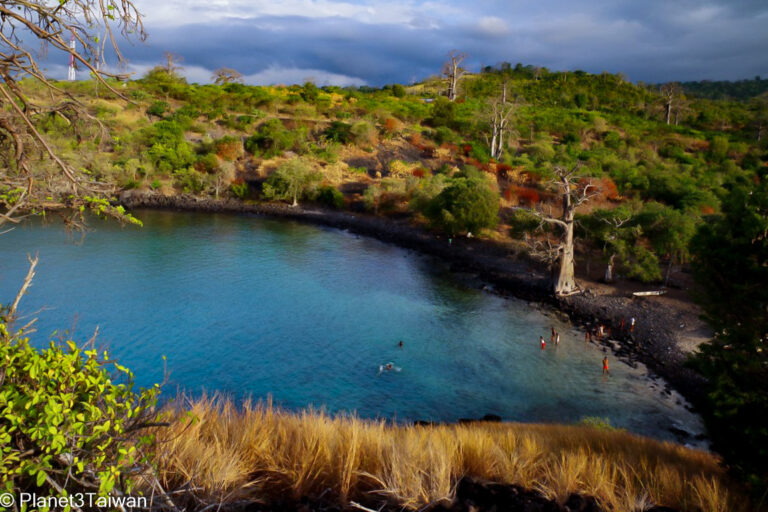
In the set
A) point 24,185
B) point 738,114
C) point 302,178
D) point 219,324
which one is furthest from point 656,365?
point 738,114

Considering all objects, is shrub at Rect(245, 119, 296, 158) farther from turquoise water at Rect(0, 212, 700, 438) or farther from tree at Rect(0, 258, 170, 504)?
tree at Rect(0, 258, 170, 504)

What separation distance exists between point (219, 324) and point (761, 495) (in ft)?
65.5

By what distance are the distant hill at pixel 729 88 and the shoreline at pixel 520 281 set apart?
118120mm

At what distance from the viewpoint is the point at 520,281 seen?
2777 cm

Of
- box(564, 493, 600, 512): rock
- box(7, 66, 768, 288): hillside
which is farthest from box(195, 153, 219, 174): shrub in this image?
box(564, 493, 600, 512): rock

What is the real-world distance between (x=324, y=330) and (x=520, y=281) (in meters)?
13.4

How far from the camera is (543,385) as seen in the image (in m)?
16.9

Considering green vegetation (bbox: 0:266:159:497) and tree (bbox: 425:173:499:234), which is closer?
green vegetation (bbox: 0:266:159:497)

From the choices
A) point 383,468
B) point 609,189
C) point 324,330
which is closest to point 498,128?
point 609,189

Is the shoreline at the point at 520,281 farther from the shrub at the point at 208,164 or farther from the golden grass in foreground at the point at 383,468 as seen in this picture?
the golden grass in foreground at the point at 383,468

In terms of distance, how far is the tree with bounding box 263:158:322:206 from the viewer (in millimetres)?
47875

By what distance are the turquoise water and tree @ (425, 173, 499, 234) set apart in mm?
4244

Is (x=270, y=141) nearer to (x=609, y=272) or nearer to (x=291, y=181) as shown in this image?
(x=291, y=181)

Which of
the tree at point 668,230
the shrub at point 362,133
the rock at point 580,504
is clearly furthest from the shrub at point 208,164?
the rock at point 580,504
